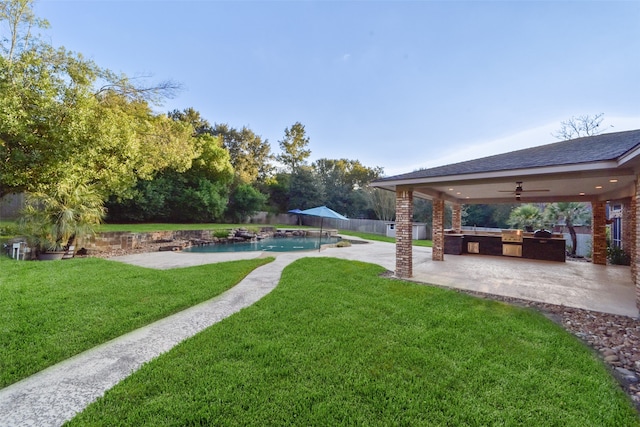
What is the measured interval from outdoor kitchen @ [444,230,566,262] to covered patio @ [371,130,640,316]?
682 mm

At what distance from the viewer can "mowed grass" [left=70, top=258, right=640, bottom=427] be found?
2071 mm

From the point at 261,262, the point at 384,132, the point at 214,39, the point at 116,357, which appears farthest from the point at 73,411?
the point at 384,132

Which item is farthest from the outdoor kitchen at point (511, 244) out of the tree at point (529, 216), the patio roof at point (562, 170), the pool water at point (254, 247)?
the pool water at point (254, 247)

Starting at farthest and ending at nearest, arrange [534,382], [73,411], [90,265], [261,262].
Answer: [261,262] < [90,265] < [534,382] < [73,411]

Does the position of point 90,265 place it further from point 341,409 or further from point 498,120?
point 498,120

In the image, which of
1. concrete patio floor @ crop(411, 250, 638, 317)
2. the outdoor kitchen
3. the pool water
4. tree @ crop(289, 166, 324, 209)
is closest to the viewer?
concrete patio floor @ crop(411, 250, 638, 317)

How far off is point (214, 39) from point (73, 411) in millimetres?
12646

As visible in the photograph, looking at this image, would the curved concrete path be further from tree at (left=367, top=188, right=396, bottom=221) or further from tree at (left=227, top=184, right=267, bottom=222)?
tree at (left=367, top=188, right=396, bottom=221)

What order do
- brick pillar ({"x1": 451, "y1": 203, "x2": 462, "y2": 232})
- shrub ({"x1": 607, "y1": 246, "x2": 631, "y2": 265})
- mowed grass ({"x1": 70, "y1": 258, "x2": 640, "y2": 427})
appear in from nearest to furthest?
mowed grass ({"x1": 70, "y1": 258, "x2": 640, "y2": 427}) → shrub ({"x1": 607, "y1": 246, "x2": 631, "y2": 265}) → brick pillar ({"x1": 451, "y1": 203, "x2": 462, "y2": 232})

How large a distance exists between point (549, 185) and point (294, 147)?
2822cm

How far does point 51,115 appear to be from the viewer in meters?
6.13

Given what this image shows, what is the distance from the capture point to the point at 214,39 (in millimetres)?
11031

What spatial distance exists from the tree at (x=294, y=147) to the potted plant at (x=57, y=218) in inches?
961

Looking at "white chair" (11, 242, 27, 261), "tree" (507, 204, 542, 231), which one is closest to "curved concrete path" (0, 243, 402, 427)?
"white chair" (11, 242, 27, 261)
